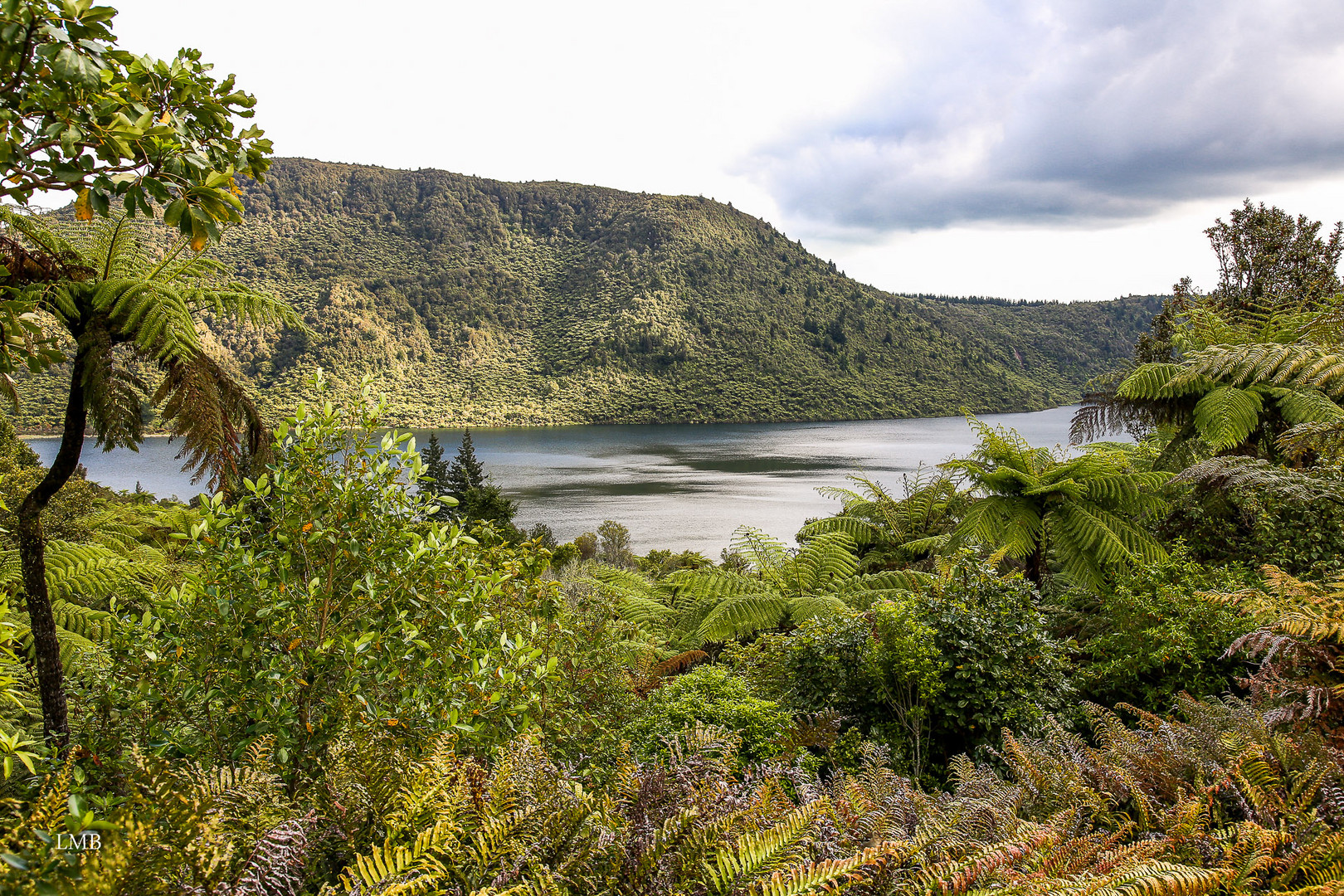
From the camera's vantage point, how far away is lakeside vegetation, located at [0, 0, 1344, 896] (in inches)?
59.0

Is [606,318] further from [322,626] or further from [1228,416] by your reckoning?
[322,626]

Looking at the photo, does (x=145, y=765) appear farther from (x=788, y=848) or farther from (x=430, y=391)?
(x=430, y=391)

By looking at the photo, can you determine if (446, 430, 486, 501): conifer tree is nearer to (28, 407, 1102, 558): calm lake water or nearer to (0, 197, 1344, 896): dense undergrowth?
(28, 407, 1102, 558): calm lake water

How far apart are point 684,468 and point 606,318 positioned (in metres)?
59.5

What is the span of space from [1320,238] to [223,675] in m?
16.1

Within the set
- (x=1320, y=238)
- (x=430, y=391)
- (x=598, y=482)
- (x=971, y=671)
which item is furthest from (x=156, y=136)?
(x=430, y=391)

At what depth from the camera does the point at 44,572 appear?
2158mm

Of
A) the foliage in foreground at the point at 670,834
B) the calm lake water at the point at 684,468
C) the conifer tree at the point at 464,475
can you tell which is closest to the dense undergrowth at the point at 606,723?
the foliage in foreground at the point at 670,834

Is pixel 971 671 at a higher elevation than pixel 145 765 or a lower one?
A: lower

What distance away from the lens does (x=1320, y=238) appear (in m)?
11.1

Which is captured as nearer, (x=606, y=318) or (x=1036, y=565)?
(x=1036, y=565)

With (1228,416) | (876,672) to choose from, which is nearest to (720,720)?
(876,672)

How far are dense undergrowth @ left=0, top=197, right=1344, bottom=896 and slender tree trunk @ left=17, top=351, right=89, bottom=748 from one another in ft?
0.48

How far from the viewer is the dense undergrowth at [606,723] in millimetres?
1572
